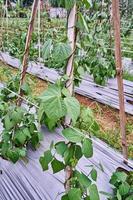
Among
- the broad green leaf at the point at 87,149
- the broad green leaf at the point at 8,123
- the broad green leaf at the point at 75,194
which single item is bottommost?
the broad green leaf at the point at 75,194

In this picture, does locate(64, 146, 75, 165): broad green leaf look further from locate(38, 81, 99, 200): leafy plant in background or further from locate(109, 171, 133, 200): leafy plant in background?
locate(109, 171, 133, 200): leafy plant in background

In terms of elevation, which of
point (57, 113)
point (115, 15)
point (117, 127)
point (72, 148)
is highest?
point (115, 15)

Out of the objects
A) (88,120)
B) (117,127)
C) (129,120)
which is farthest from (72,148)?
(129,120)

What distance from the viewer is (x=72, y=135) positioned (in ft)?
3.35

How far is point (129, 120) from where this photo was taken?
2.60m

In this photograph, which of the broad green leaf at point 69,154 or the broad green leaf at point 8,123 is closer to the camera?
the broad green leaf at point 69,154

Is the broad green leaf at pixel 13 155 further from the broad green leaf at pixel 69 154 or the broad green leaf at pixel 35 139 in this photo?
the broad green leaf at pixel 69 154

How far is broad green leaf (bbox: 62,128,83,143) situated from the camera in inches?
39.6

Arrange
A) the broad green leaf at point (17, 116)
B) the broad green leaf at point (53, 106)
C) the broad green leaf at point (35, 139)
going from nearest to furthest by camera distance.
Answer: the broad green leaf at point (53, 106) → the broad green leaf at point (17, 116) → the broad green leaf at point (35, 139)

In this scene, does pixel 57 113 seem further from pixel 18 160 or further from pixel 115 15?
pixel 18 160

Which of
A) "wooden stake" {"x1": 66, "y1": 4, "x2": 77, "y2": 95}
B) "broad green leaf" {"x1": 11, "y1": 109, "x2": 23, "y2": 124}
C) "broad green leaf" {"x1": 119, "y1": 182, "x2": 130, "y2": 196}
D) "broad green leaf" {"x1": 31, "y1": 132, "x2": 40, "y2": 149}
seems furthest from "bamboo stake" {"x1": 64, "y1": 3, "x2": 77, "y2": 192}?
"broad green leaf" {"x1": 31, "y1": 132, "x2": 40, "y2": 149}

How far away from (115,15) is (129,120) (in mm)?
1522

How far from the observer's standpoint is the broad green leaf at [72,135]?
101 cm

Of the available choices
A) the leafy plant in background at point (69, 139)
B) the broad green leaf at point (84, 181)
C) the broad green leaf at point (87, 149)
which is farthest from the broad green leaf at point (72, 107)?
the broad green leaf at point (84, 181)
